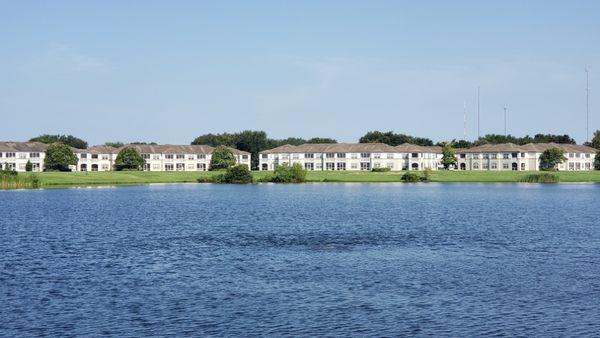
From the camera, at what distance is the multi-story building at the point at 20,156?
194 m

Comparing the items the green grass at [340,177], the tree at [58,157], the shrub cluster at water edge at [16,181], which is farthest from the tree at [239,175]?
the tree at [58,157]

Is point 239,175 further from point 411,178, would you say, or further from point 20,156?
point 20,156

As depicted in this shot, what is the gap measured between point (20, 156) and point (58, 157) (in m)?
14.2

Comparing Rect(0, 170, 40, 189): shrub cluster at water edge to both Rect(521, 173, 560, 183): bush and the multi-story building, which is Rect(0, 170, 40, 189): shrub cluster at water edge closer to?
the multi-story building

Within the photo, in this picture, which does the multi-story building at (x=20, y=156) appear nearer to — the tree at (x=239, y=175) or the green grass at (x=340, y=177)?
the green grass at (x=340, y=177)

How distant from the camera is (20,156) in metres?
195

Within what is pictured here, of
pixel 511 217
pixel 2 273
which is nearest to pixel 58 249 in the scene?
pixel 2 273

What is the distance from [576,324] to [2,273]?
1100 inches

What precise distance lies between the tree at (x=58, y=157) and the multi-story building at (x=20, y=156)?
21.4ft

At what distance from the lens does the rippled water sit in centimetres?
2836

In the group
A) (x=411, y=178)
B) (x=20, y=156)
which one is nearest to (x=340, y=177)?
(x=411, y=178)

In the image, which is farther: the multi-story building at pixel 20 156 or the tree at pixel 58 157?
the multi-story building at pixel 20 156

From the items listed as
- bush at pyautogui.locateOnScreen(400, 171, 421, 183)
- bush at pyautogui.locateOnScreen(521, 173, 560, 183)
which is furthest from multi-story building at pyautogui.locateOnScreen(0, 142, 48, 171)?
bush at pyautogui.locateOnScreen(521, 173, 560, 183)

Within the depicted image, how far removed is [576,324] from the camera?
28.1 m
